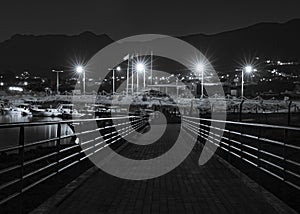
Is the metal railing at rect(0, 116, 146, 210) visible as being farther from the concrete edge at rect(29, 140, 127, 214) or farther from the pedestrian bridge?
the concrete edge at rect(29, 140, 127, 214)

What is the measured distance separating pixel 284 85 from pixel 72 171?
395ft

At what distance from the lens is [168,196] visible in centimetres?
655

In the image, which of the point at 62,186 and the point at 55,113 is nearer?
the point at 62,186

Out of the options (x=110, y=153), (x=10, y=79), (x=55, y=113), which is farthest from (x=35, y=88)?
(x=110, y=153)

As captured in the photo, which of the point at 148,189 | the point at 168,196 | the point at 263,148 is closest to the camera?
the point at 168,196

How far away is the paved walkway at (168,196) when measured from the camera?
5.67 metres

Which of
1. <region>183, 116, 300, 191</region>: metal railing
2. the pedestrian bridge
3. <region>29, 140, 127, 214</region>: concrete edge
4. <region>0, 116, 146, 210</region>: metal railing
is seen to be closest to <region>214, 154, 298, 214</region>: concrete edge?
the pedestrian bridge

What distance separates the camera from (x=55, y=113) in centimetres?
7731

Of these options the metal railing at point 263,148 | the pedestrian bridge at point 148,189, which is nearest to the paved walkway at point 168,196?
the pedestrian bridge at point 148,189

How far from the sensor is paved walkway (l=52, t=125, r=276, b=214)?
5.67 meters

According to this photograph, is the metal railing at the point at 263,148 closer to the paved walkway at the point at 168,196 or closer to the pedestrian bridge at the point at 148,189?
the pedestrian bridge at the point at 148,189

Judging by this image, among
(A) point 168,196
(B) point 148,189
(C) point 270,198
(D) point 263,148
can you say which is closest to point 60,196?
(B) point 148,189

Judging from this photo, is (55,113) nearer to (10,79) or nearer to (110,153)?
(110,153)

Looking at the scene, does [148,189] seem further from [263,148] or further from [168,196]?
[263,148]
